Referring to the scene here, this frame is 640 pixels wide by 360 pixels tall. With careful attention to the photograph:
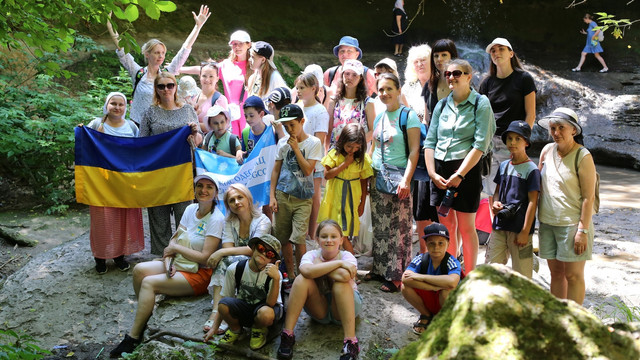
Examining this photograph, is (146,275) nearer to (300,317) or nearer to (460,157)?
(300,317)

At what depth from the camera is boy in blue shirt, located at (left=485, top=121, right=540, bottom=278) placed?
3836 mm

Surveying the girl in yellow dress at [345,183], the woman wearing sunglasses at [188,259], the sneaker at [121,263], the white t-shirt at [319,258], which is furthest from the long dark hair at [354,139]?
the sneaker at [121,263]

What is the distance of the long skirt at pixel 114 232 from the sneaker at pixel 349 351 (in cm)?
260

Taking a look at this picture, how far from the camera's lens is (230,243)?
423 centimetres

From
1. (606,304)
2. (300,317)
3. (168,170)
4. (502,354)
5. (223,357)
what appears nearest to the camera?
(502,354)

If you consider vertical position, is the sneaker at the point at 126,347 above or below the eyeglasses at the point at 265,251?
below

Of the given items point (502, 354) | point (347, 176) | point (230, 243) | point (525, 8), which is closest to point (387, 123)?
point (347, 176)

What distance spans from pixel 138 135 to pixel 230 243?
1.68m

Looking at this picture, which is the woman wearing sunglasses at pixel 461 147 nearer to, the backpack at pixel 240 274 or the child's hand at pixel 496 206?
the child's hand at pixel 496 206

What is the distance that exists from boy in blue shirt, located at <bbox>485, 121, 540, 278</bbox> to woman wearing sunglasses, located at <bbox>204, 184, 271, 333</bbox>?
5.72 ft

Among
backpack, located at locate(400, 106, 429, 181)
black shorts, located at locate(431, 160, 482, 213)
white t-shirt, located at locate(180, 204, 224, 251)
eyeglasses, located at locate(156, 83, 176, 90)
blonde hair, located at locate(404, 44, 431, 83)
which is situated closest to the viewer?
black shorts, located at locate(431, 160, 482, 213)

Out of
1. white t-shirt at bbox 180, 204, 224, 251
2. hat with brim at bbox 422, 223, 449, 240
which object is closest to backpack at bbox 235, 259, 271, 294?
white t-shirt at bbox 180, 204, 224, 251

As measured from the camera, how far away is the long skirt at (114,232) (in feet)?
16.7

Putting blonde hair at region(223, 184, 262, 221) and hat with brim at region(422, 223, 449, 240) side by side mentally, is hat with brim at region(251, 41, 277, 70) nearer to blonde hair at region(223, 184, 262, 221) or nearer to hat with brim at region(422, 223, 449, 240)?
blonde hair at region(223, 184, 262, 221)
